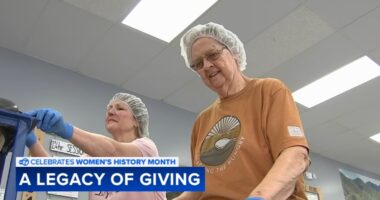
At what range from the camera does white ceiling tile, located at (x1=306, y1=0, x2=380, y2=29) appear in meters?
2.58

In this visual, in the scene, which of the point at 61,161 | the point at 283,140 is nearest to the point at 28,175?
the point at 61,161

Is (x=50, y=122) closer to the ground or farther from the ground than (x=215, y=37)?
closer to the ground

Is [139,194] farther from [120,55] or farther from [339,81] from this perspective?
[339,81]

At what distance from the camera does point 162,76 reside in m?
3.33

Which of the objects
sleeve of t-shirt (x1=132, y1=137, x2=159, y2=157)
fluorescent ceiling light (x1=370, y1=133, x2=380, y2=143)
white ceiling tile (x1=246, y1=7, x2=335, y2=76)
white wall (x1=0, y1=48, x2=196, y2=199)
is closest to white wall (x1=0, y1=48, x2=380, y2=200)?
white wall (x1=0, y1=48, x2=196, y2=199)

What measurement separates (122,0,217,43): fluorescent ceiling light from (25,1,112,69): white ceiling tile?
0.24 meters

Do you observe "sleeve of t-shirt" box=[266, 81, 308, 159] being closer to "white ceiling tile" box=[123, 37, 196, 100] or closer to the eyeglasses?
the eyeglasses

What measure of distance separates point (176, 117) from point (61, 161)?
10.0 feet

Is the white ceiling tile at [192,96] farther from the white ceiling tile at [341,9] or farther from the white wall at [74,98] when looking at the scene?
the white ceiling tile at [341,9]

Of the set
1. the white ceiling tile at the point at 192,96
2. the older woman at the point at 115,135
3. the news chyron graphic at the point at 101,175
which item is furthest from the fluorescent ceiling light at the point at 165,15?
the news chyron graphic at the point at 101,175

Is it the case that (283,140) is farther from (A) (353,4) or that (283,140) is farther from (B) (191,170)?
(A) (353,4)

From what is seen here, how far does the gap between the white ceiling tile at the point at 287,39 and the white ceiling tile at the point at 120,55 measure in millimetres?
809

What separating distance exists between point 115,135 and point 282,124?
36.2 inches

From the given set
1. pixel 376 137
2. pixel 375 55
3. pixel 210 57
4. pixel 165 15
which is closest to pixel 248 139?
pixel 210 57
